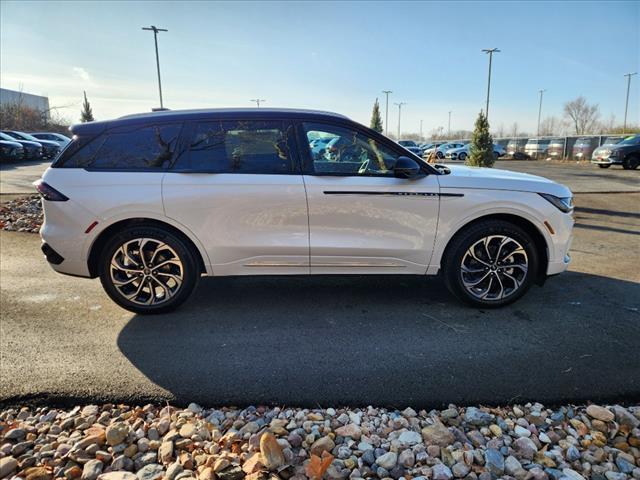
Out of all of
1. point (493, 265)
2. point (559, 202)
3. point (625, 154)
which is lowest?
point (493, 265)

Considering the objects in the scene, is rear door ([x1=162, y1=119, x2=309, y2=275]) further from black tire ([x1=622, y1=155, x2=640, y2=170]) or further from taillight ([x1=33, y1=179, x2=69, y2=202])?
black tire ([x1=622, y1=155, x2=640, y2=170])

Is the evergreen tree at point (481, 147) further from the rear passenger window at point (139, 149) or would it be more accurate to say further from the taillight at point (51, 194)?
the taillight at point (51, 194)

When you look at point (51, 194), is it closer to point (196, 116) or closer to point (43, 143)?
point (196, 116)

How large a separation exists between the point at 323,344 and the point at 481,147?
456 inches

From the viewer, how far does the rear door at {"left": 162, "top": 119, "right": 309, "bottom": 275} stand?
362cm

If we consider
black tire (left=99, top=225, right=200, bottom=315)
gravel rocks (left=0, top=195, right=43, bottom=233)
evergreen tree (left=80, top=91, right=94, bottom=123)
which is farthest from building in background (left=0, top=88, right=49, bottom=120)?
black tire (left=99, top=225, right=200, bottom=315)

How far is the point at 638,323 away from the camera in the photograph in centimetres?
370

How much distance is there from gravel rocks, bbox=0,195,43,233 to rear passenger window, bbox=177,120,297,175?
5.19 meters

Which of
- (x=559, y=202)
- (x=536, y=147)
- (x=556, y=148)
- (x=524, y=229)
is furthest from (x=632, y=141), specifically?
(x=524, y=229)

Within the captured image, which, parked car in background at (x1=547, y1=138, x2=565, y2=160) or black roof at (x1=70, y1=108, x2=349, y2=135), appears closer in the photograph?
black roof at (x1=70, y1=108, x2=349, y2=135)

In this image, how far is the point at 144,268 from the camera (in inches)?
148

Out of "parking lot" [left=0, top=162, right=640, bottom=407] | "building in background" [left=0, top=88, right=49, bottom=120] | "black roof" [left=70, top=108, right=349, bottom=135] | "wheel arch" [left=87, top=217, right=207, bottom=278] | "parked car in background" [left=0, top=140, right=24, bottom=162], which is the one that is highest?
"building in background" [left=0, top=88, right=49, bottom=120]

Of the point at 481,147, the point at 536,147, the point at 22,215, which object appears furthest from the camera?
the point at 536,147

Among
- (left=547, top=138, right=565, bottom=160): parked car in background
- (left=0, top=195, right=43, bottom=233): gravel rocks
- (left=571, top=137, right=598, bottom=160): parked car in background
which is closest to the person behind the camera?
(left=0, top=195, right=43, bottom=233): gravel rocks
